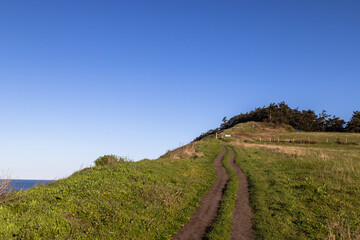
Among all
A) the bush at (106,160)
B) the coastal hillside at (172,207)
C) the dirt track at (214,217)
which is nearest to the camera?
the coastal hillside at (172,207)

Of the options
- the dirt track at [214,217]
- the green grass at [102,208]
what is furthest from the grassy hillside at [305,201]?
the green grass at [102,208]

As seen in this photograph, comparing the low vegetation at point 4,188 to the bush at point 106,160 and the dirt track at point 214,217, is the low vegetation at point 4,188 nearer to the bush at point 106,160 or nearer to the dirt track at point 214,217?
the dirt track at point 214,217

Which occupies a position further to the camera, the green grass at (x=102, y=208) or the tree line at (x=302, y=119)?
the tree line at (x=302, y=119)

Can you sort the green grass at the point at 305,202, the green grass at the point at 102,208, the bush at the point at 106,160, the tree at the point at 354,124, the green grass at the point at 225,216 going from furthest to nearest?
the tree at the point at 354,124
the bush at the point at 106,160
the green grass at the point at 305,202
the green grass at the point at 225,216
the green grass at the point at 102,208

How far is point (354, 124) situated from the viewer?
114438 millimetres

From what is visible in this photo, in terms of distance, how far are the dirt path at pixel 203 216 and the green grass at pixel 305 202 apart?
7.43ft

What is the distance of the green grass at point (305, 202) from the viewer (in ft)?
39.1

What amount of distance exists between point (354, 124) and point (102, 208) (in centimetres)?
13197

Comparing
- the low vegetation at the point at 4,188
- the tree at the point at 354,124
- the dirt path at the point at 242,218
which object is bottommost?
the dirt path at the point at 242,218

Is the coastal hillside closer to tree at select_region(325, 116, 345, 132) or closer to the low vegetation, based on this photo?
the low vegetation

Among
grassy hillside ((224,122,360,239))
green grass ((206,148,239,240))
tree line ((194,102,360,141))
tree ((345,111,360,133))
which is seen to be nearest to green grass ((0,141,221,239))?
green grass ((206,148,239,240))

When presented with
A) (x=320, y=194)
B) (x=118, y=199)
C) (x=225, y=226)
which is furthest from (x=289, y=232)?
(x=118, y=199)

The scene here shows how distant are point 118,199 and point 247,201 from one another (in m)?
8.30

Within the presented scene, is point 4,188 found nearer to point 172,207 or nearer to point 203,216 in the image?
point 172,207
